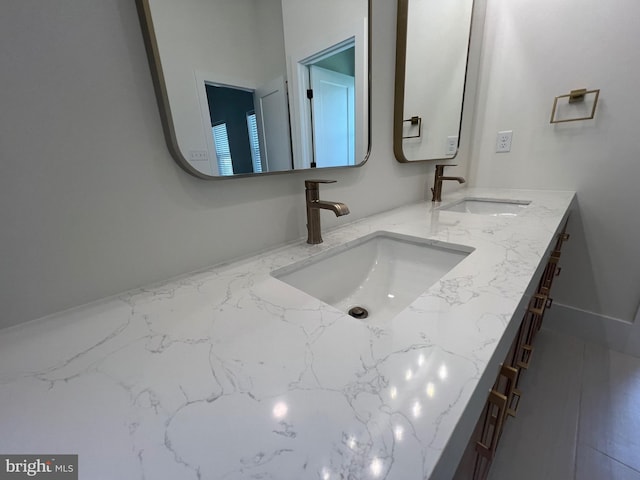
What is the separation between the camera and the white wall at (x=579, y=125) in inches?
47.0

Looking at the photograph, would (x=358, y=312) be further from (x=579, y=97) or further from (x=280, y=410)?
(x=579, y=97)

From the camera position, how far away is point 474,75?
1.55 meters

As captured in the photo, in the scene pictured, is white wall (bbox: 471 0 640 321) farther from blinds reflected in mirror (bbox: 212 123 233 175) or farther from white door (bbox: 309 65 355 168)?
blinds reflected in mirror (bbox: 212 123 233 175)

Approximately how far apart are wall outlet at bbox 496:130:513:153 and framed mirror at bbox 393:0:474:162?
295mm

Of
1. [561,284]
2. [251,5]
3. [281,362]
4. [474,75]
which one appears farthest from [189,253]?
[561,284]

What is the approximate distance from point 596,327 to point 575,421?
733mm

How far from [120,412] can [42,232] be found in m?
0.36

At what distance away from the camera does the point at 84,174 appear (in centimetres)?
46

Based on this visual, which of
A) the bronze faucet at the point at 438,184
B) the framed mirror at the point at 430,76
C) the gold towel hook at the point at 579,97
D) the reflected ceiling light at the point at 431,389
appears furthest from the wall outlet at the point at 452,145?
the reflected ceiling light at the point at 431,389

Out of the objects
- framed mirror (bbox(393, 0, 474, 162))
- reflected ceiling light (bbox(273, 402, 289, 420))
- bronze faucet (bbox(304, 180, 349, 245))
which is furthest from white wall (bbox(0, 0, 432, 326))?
framed mirror (bbox(393, 0, 474, 162))

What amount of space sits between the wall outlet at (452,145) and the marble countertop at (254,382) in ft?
3.66

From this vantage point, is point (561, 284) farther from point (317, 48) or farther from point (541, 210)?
point (317, 48)

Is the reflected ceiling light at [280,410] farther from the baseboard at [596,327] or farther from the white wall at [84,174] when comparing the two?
the baseboard at [596,327]

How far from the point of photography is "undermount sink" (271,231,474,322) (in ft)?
2.27
